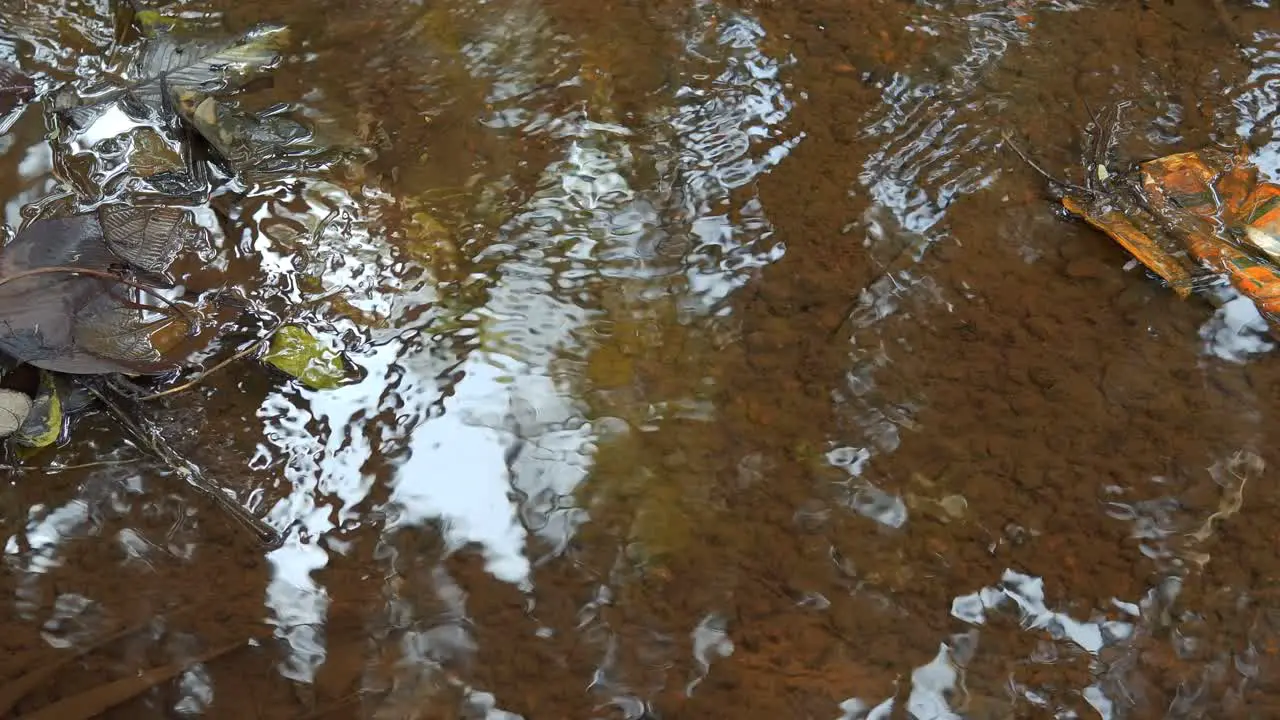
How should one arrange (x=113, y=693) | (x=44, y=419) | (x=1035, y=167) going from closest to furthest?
1. (x=113, y=693)
2. (x=44, y=419)
3. (x=1035, y=167)

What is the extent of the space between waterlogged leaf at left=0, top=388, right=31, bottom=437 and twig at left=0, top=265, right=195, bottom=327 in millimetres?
218

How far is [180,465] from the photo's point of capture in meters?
1.52

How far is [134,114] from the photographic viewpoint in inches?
72.9

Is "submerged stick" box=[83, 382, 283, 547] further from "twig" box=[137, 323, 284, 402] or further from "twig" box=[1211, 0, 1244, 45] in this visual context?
"twig" box=[1211, 0, 1244, 45]

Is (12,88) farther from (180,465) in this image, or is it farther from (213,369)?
(180,465)

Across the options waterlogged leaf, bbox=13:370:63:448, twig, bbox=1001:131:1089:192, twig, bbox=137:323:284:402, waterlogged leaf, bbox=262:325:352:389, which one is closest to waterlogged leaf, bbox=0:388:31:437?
waterlogged leaf, bbox=13:370:63:448

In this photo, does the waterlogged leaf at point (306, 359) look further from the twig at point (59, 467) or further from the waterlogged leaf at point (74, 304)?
the twig at point (59, 467)

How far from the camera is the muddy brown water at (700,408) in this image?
1.42 meters

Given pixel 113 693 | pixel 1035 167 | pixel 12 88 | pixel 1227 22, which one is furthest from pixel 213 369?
pixel 1227 22

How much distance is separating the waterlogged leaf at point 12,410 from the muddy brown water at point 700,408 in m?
0.10

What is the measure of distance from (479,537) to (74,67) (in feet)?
4.68

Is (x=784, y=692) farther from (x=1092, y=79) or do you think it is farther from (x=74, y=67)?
(x=74, y=67)

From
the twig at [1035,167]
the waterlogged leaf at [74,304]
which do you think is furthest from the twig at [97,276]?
the twig at [1035,167]

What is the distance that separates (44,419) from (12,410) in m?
0.05
